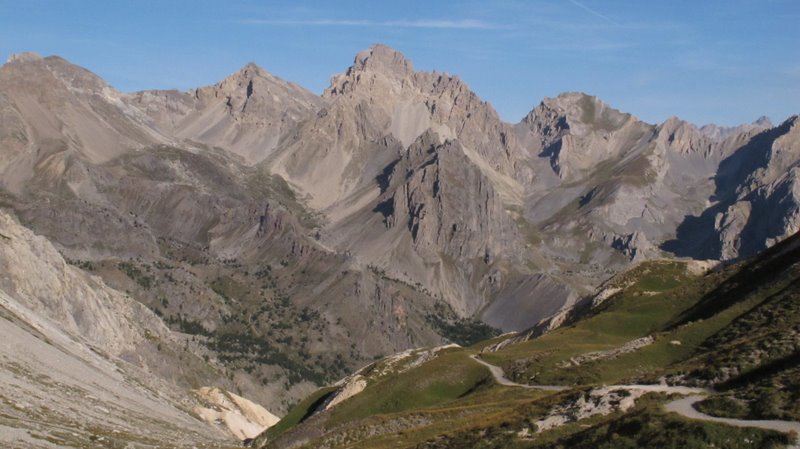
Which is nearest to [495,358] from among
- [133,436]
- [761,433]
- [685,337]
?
[685,337]

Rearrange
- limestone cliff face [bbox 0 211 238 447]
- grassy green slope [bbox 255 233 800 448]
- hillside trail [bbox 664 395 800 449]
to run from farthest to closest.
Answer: limestone cliff face [bbox 0 211 238 447], grassy green slope [bbox 255 233 800 448], hillside trail [bbox 664 395 800 449]

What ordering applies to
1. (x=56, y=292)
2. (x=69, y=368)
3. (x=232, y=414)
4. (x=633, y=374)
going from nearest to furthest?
(x=633, y=374) → (x=69, y=368) → (x=56, y=292) → (x=232, y=414)

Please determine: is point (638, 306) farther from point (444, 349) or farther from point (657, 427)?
point (657, 427)

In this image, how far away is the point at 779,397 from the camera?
140 ft

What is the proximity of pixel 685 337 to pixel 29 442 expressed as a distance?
49560mm

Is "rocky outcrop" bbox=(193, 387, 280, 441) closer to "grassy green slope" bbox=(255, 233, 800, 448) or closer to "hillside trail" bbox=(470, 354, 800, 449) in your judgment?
"grassy green slope" bbox=(255, 233, 800, 448)

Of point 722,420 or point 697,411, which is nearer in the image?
point 722,420

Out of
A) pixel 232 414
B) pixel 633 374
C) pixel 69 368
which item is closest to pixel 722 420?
pixel 633 374

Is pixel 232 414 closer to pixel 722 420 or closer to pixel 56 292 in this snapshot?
pixel 56 292

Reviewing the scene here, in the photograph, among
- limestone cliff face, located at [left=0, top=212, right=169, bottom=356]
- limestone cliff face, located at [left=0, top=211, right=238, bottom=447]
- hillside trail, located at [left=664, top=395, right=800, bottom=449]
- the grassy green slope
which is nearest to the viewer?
hillside trail, located at [left=664, top=395, right=800, bottom=449]

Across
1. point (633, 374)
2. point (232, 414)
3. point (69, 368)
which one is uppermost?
point (69, 368)

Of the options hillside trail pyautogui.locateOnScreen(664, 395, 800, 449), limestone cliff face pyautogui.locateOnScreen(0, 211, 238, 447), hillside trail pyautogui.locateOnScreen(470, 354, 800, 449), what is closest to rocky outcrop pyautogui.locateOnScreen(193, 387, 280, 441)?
limestone cliff face pyautogui.locateOnScreen(0, 211, 238, 447)

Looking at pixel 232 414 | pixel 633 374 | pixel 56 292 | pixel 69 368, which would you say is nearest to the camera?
pixel 633 374

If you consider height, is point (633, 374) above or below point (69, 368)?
below
